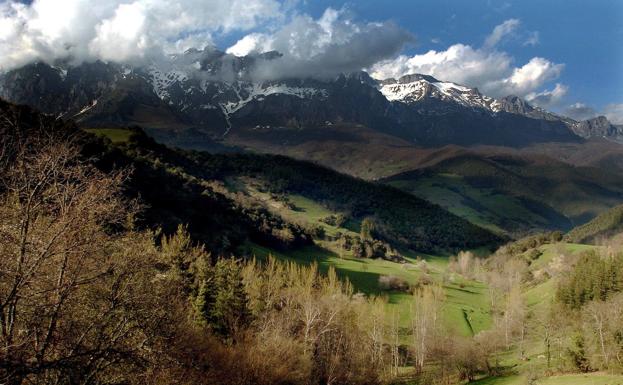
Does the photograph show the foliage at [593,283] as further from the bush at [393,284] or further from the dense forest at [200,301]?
the bush at [393,284]

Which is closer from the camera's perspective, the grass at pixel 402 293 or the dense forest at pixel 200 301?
the dense forest at pixel 200 301

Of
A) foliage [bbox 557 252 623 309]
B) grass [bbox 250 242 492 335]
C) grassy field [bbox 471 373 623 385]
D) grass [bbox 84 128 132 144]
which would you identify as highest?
grass [bbox 84 128 132 144]

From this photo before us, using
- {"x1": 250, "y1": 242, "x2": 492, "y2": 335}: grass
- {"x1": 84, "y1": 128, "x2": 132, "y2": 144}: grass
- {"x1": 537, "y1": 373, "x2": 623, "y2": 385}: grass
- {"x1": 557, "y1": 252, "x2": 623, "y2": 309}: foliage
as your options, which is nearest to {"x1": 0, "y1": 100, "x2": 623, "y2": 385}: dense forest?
{"x1": 557, "y1": 252, "x2": 623, "y2": 309}: foliage

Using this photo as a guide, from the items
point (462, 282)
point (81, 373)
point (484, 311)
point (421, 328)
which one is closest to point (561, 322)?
point (421, 328)

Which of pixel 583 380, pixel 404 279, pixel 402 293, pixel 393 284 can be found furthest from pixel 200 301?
pixel 404 279

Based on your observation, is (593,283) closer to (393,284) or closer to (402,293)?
(402,293)

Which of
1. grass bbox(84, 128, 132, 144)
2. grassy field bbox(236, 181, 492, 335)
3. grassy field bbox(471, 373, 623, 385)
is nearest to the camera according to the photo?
grassy field bbox(471, 373, 623, 385)

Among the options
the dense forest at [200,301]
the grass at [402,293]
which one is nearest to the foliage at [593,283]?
the dense forest at [200,301]

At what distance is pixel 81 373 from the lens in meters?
15.3

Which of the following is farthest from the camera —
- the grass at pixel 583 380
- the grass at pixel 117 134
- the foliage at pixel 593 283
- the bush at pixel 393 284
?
the grass at pixel 117 134

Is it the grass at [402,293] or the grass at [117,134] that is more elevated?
the grass at [117,134]

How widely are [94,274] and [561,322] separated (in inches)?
3398

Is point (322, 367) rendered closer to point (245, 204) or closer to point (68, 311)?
point (68, 311)

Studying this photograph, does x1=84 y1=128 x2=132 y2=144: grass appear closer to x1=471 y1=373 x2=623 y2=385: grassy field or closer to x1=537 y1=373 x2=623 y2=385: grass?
x1=471 y1=373 x2=623 y2=385: grassy field
